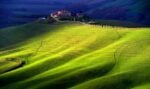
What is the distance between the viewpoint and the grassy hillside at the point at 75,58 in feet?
285

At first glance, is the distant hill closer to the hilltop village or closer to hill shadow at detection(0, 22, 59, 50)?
the hilltop village

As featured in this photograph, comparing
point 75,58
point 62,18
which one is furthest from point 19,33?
point 75,58

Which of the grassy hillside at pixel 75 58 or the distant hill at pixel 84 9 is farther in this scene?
the distant hill at pixel 84 9

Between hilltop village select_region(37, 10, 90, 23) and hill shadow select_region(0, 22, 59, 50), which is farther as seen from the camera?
hilltop village select_region(37, 10, 90, 23)

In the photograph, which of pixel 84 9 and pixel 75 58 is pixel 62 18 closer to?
pixel 84 9

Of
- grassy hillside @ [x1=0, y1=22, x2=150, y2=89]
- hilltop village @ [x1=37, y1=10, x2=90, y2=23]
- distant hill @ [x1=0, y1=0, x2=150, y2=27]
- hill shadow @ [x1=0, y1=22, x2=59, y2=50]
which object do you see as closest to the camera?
grassy hillside @ [x1=0, y1=22, x2=150, y2=89]

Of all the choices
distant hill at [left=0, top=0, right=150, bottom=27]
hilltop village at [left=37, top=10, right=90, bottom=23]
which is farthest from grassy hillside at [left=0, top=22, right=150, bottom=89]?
distant hill at [left=0, top=0, right=150, bottom=27]

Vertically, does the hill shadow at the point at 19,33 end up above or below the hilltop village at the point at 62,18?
below

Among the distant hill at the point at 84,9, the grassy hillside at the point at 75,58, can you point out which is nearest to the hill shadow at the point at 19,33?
the grassy hillside at the point at 75,58

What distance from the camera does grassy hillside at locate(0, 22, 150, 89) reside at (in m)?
86.9

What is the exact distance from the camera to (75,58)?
103 metres

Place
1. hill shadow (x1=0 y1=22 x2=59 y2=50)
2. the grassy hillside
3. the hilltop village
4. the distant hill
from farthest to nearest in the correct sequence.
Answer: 1. the distant hill
2. the hilltop village
3. hill shadow (x1=0 y1=22 x2=59 y2=50)
4. the grassy hillside

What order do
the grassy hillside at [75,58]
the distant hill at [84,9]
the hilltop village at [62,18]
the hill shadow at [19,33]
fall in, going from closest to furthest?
the grassy hillside at [75,58]
the hill shadow at [19,33]
the hilltop village at [62,18]
the distant hill at [84,9]

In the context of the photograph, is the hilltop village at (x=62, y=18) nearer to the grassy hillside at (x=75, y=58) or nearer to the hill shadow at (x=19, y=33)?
the hill shadow at (x=19, y=33)
